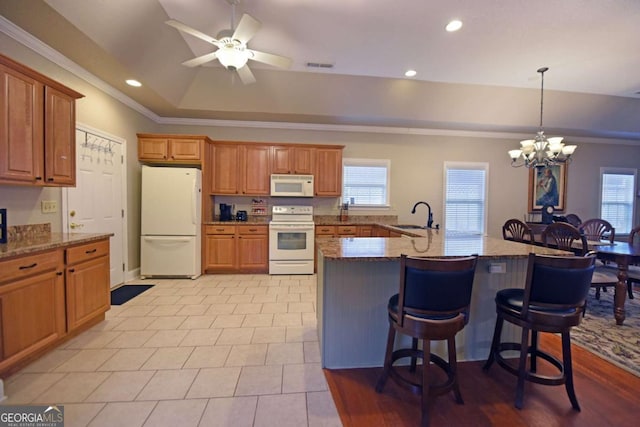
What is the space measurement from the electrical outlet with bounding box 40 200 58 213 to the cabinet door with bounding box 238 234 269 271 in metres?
2.34

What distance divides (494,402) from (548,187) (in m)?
5.91

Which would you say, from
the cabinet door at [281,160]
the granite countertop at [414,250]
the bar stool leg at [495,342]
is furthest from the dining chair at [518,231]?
the cabinet door at [281,160]

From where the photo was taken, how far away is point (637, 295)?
12.5ft

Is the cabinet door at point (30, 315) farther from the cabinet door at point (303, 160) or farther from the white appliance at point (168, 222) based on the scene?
the cabinet door at point (303, 160)

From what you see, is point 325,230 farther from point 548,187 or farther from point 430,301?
point 548,187

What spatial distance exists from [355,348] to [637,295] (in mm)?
4602

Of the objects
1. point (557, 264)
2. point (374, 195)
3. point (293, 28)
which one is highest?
point (293, 28)

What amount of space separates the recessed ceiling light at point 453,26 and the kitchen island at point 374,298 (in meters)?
2.31

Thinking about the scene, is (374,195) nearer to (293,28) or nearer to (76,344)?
(293,28)

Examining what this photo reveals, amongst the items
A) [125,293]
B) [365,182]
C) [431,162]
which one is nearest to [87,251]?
[125,293]

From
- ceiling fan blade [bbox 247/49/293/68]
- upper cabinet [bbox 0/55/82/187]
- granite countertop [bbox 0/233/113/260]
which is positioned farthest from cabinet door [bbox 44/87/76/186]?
ceiling fan blade [bbox 247/49/293/68]

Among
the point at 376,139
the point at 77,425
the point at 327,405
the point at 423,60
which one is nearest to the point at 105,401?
the point at 77,425

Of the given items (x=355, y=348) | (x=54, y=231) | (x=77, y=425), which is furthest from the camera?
(x=54, y=231)

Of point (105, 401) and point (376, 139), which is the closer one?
point (105, 401)
